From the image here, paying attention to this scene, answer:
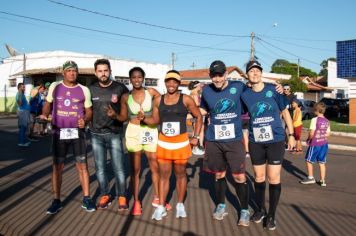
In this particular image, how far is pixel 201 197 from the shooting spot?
19.7 feet

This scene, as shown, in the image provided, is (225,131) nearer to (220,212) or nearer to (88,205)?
(220,212)

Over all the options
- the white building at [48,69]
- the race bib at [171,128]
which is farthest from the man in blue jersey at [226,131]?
the white building at [48,69]

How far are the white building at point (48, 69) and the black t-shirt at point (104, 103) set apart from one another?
2540 cm

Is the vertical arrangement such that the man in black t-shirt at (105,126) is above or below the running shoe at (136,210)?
above

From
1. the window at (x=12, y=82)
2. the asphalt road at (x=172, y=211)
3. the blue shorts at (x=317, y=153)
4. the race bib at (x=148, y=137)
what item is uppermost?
the window at (x=12, y=82)

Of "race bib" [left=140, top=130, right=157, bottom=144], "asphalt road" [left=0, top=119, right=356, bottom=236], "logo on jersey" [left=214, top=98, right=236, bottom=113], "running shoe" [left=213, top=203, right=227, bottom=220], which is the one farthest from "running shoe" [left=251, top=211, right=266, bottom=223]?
"race bib" [left=140, top=130, right=157, bottom=144]

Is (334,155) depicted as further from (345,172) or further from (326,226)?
(326,226)

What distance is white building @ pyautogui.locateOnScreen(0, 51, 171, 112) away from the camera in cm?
3250

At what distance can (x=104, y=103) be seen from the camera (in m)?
5.13

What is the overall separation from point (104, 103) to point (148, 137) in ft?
2.55

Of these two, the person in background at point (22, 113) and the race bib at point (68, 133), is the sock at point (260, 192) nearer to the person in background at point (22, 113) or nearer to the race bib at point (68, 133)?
the race bib at point (68, 133)

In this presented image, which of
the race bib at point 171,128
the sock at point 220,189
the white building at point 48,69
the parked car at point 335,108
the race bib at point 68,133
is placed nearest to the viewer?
the race bib at point 171,128

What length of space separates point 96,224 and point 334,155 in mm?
8271

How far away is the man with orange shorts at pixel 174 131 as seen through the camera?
482 centimetres
